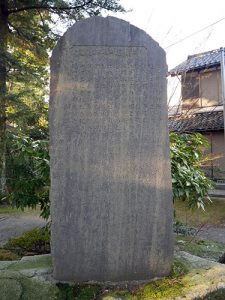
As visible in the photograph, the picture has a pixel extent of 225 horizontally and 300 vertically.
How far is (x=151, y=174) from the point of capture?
8.83 ft

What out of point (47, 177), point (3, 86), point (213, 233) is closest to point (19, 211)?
point (3, 86)

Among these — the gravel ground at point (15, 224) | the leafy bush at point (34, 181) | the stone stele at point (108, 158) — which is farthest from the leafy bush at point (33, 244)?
the stone stele at point (108, 158)

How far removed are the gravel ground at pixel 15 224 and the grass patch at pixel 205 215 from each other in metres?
3.41

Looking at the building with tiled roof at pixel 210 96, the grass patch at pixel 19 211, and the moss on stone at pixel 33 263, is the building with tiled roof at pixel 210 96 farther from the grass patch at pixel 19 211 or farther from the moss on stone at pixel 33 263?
the moss on stone at pixel 33 263

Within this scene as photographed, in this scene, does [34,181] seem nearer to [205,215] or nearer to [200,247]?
[200,247]

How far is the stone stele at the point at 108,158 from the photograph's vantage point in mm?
2631

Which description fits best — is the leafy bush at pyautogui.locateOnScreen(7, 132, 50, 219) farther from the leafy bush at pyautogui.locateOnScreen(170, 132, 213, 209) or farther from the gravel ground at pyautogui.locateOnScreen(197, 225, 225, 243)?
the gravel ground at pyautogui.locateOnScreen(197, 225, 225, 243)

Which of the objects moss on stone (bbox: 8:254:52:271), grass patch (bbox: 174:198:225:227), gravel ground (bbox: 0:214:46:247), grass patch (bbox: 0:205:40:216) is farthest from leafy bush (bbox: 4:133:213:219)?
grass patch (bbox: 0:205:40:216)

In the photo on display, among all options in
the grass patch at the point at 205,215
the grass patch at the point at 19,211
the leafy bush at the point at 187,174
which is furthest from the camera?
the grass patch at the point at 19,211

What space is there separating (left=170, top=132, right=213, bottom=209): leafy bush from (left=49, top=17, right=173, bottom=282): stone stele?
48.2 inches

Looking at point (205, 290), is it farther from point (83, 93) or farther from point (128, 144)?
point (83, 93)

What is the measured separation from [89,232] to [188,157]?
2.13m

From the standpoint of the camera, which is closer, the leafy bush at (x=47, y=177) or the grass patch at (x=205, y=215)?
the leafy bush at (x=47, y=177)

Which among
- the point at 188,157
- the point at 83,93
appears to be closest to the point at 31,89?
the point at 188,157
